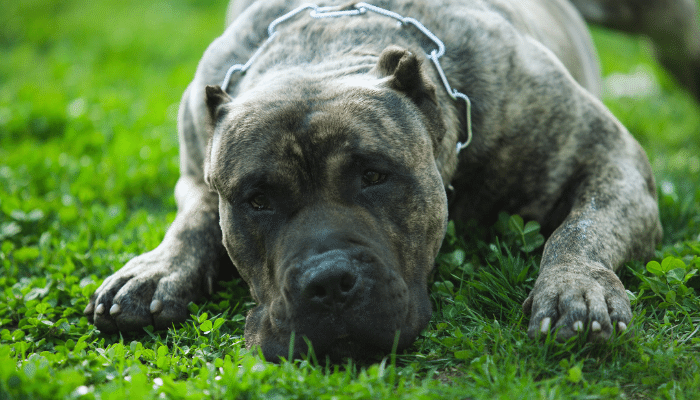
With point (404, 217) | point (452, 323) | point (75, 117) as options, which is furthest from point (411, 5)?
point (75, 117)

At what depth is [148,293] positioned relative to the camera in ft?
9.60

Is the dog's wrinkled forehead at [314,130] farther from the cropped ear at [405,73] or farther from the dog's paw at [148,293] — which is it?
the dog's paw at [148,293]

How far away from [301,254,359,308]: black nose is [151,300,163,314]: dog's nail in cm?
95

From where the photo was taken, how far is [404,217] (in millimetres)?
2607

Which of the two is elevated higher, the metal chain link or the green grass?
the metal chain link

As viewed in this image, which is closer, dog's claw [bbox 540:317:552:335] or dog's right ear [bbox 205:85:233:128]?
dog's claw [bbox 540:317:552:335]

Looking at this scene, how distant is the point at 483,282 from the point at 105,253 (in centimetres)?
204

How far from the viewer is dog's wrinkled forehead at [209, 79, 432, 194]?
2.53 m

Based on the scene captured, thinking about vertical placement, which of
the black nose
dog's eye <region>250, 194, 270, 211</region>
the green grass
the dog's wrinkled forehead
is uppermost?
the dog's wrinkled forehead

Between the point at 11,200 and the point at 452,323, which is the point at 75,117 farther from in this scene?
the point at 452,323

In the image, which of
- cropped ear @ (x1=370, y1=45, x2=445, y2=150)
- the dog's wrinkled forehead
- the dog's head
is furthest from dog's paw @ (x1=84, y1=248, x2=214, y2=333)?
cropped ear @ (x1=370, y1=45, x2=445, y2=150)

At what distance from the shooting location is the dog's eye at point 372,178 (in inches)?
101

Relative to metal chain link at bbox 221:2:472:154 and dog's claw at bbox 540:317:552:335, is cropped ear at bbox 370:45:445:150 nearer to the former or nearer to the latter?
metal chain link at bbox 221:2:472:154

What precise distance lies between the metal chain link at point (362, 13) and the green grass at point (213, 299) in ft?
2.07
